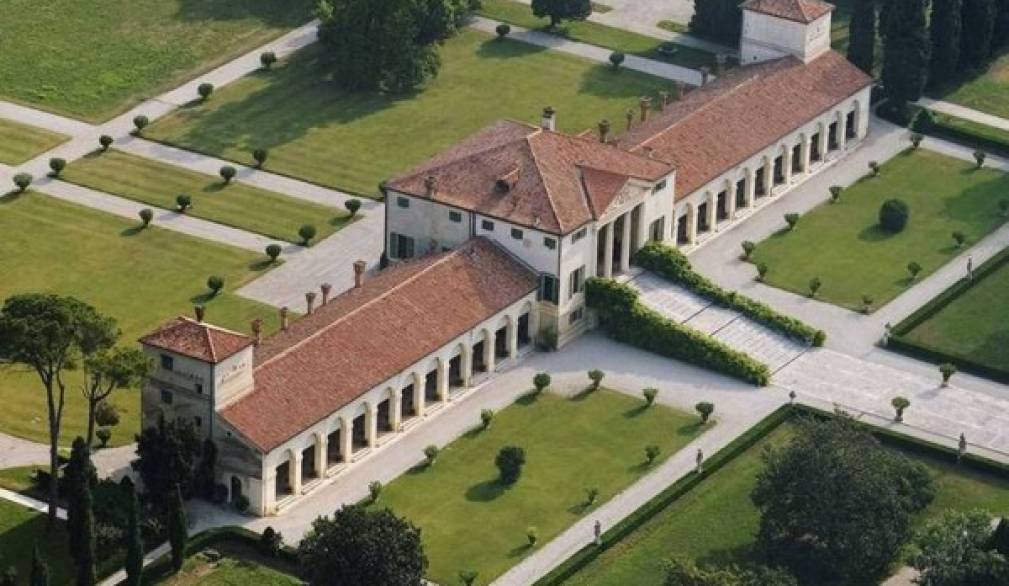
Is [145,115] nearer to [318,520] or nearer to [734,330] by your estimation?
[734,330]

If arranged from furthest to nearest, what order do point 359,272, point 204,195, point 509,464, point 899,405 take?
point 204,195
point 359,272
point 899,405
point 509,464

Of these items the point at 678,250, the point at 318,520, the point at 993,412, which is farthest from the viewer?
the point at 678,250

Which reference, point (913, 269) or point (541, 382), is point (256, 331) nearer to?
point (541, 382)

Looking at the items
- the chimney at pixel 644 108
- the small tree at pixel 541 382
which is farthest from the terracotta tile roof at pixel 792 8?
the small tree at pixel 541 382

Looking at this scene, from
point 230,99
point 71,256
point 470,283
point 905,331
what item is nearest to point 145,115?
point 230,99

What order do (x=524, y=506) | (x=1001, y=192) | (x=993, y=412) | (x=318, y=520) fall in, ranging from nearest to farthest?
1. (x=318, y=520)
2. (x=524, y=506)
3. (x=993, y=412)
4. (x=1001, y=192)

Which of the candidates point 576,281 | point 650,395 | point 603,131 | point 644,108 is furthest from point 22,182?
point 650,395

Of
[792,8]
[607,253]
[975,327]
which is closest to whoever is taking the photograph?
[607,253]
